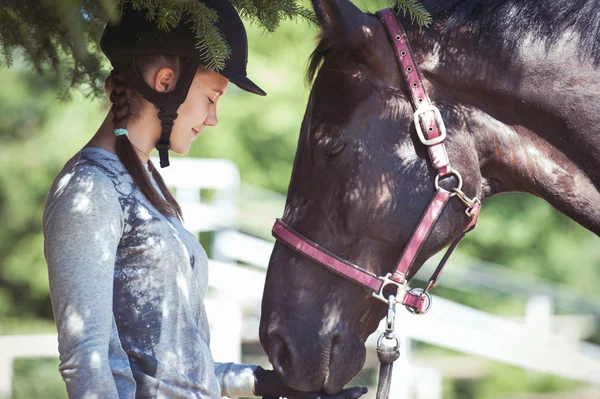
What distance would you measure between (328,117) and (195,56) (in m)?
0.46

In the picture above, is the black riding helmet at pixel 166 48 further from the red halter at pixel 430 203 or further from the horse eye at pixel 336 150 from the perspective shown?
the red halter at pixel 430 203

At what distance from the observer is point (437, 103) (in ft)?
7.50

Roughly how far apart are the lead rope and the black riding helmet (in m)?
0.75

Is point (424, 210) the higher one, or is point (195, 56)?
point (195, 56)

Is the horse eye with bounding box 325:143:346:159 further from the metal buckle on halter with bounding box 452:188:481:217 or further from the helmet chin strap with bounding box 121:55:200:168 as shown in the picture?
the helmet chin strap with bounding box 121:55:200:168

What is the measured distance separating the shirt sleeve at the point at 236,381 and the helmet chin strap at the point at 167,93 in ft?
2.34

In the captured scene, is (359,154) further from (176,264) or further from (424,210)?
(176,264)

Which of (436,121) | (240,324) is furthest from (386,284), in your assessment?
(240,324)

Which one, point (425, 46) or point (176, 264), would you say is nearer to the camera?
point (176, 264)

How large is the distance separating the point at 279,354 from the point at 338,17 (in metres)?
0.97

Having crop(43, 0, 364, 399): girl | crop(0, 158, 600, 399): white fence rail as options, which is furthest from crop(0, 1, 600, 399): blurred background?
crop(43, 0, 364, 399): girl

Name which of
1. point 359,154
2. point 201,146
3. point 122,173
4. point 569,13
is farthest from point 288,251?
point 201,146

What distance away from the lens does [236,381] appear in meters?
2.23

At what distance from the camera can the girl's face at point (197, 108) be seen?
210 cm
